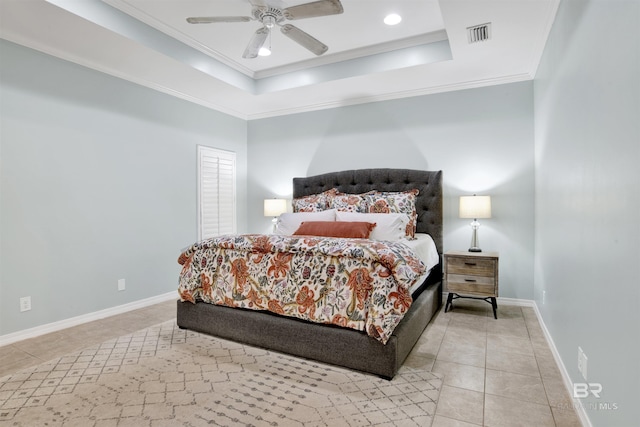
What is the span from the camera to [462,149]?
407 centimetres

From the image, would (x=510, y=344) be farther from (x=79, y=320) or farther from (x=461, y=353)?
(x=79, y=320)

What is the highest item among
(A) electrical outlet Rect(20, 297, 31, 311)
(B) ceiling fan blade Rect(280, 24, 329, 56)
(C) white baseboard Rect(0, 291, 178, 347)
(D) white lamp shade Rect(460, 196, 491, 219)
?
(B) ceiling fan blade Rect(280, 24, 329, 56)

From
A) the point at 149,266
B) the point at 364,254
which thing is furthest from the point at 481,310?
the point at 149,266

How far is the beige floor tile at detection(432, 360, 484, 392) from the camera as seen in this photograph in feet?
6.91

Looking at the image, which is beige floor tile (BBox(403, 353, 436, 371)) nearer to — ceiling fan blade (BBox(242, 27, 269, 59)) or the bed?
the bed

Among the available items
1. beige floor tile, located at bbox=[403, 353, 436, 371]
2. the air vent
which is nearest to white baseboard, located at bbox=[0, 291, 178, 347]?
beige floor tile, located at bbox=[403, 353, 436, 371]

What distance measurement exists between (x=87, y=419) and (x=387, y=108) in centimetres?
420

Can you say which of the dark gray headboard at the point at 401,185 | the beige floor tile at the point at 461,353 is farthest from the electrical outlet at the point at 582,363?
the dark gray headboard at the point at 401,185

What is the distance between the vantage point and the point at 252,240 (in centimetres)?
274

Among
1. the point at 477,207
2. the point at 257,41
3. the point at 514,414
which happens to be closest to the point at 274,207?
the point at 257,41

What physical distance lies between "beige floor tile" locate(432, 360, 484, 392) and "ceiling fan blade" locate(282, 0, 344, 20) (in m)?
2.52

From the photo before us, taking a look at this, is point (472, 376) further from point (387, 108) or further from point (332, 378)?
point (387, 108)

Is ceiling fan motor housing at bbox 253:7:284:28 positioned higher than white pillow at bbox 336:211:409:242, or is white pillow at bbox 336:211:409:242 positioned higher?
ceiling fan motor housing at bbox 253:7:284:28

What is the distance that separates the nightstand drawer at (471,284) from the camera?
3357 millimetres
